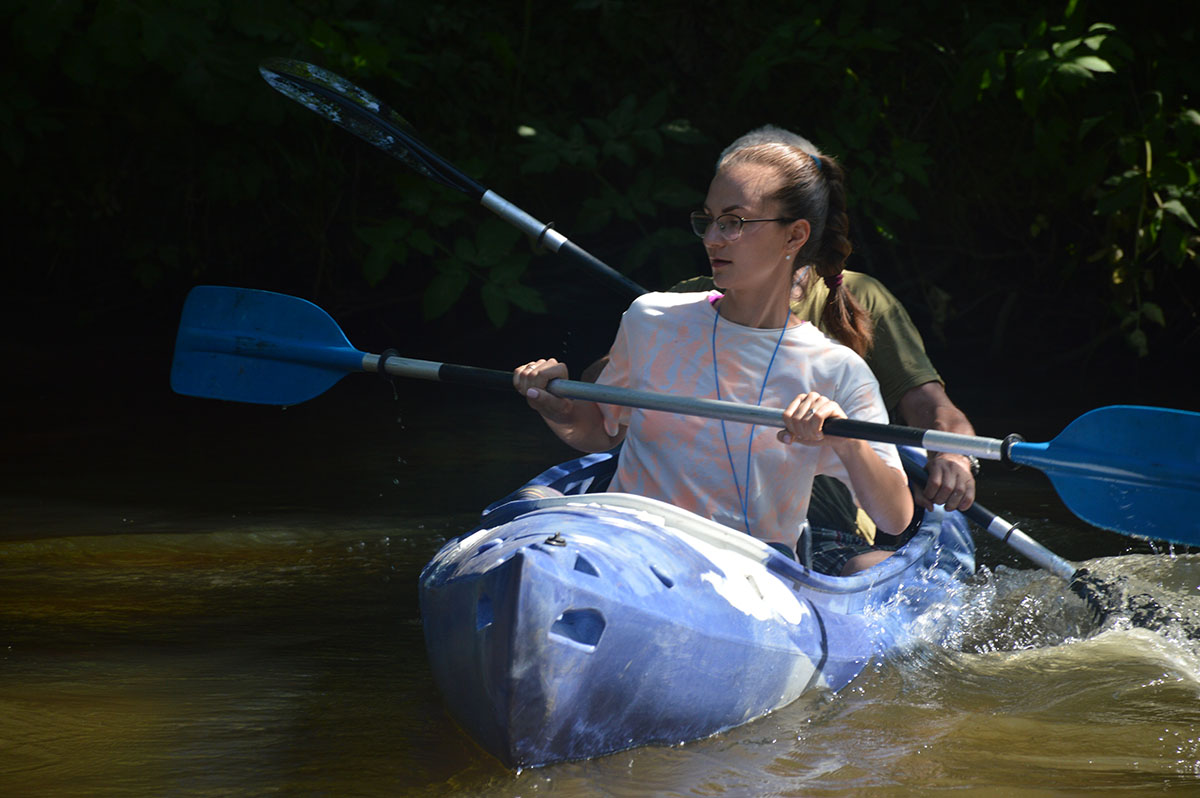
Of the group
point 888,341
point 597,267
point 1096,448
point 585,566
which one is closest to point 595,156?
point 597,267

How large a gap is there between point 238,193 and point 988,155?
10.7ft

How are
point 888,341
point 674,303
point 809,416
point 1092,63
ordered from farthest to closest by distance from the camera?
point 1092,63, point 888,341, point 674,303, point 809,416

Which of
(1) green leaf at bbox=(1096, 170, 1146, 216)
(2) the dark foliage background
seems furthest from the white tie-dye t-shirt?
(1) green leaf at bbox=(1096, 170, 1146, 216)

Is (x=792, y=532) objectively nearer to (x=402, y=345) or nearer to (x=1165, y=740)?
(x=1165, y=740)

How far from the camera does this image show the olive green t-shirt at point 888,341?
3143mm

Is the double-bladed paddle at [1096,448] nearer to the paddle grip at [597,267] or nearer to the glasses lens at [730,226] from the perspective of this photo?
the glasses lens at [730,226]

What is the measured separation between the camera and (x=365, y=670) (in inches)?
109

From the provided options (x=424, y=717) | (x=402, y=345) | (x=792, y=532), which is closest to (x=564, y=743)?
(x=424, y=717)

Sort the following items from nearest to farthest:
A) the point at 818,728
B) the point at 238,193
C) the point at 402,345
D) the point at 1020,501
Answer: the point at 818,728
the point at 1020,501
the point at 238,193
the point at 402,345

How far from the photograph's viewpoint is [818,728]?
2.38 m

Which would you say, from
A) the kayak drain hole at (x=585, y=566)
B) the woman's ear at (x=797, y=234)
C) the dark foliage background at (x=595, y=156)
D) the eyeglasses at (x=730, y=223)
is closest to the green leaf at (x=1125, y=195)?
the dark foliage background at (x=595, y=156)

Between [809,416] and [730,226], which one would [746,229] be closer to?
[730,226]

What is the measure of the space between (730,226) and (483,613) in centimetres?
87

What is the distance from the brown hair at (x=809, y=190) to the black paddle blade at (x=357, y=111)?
4.40 ft
